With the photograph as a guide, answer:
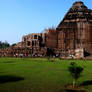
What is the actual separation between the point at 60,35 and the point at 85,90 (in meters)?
44.8

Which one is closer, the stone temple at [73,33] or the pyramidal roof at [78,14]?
the stone temple at [73,33]

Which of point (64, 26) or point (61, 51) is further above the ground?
point (64, 26)

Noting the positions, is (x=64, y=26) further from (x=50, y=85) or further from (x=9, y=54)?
(x=50, y=85)

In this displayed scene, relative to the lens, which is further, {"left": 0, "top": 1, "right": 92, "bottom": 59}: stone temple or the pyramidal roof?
the pyramidal roof

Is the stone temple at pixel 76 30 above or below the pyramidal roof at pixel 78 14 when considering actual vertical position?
below

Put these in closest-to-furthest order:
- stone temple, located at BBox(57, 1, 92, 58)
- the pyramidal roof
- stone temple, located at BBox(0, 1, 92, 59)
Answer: stone temple, located at BBox(0, 1, 92, 59) < stone temple, located at BBox(57, 1, 92, 58) < the pyramidal roof

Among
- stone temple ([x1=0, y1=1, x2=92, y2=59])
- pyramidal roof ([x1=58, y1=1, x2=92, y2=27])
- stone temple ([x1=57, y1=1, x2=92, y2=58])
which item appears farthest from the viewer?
pyramidal roof ([x1=58, y1=1, x2=92, y2=27])

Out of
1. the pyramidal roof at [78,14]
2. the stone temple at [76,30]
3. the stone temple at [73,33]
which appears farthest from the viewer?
the pyramidal roof at [78,14]

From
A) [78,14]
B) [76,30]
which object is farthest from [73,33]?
[78,14]

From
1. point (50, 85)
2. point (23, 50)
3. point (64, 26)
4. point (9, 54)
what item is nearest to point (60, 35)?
point (64, 26)

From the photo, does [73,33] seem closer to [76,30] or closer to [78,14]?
[76,30]

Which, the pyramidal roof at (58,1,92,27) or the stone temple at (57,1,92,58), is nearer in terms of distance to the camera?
the stone temple at (57,1,92,58)

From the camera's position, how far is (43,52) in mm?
46594

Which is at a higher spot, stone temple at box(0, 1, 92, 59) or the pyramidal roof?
the pyramidal roof
